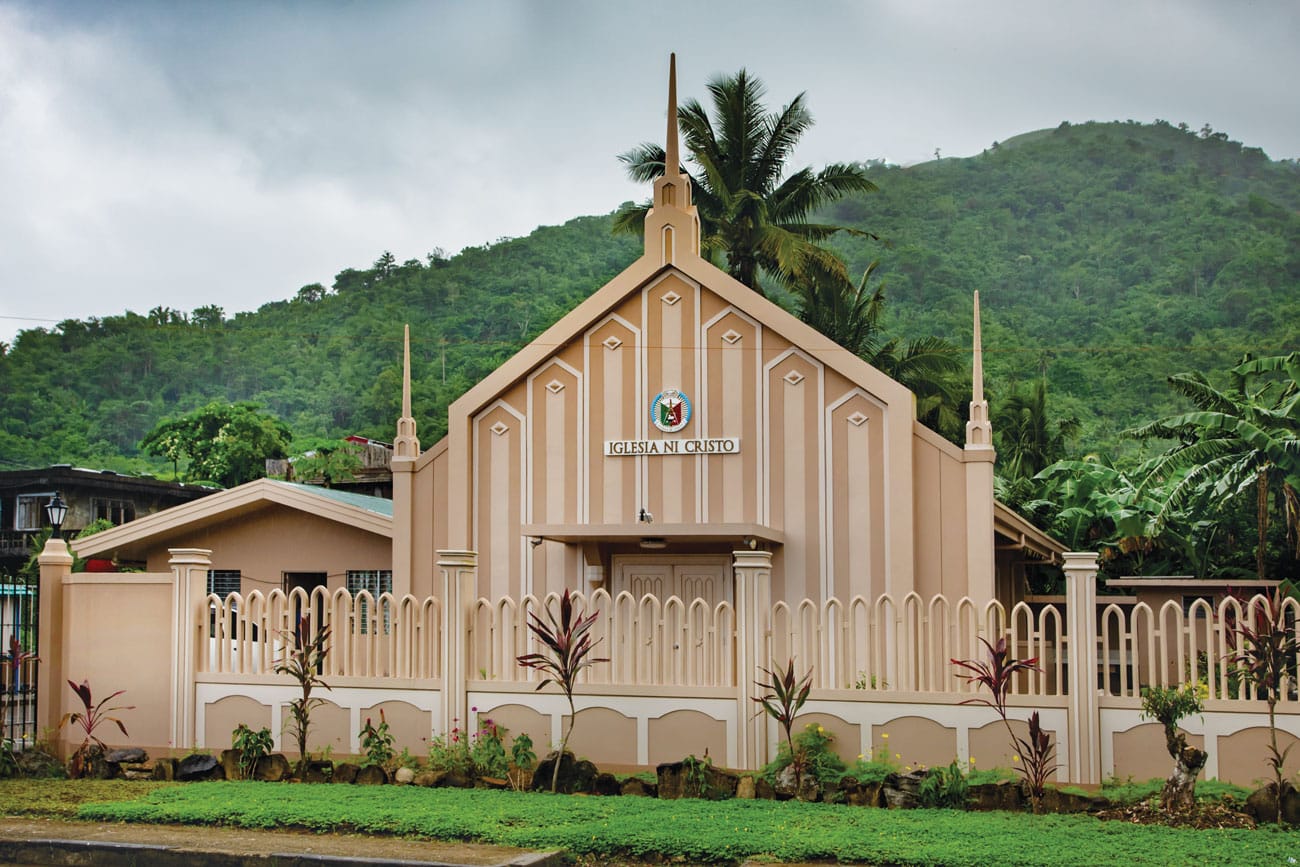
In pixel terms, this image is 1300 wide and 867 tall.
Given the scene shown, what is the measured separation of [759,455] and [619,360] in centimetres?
231

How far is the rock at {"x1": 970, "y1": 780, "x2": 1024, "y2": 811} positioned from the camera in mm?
Result: 11789

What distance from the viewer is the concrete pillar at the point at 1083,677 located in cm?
1275

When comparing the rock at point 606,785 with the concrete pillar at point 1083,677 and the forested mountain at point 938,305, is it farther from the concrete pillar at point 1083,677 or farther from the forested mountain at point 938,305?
the forested mountain at point 938,305

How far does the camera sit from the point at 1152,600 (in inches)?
818

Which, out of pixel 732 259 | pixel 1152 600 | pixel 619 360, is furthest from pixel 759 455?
pixel 732 259

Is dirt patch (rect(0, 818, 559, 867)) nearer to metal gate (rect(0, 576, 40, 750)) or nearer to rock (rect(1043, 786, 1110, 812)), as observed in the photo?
metal gate (rect(0, 576, 40, 750))

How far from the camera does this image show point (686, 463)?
1803cm

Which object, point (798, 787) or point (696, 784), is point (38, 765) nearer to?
point (696, 784)

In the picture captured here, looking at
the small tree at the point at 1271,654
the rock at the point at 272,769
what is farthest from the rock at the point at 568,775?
the small tree at the point at 1271,654

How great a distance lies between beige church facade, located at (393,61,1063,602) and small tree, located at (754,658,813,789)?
3.15 metres

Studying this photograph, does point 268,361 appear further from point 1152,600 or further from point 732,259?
point 1152,600

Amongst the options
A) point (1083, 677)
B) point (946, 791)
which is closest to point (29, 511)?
point (946, 791)

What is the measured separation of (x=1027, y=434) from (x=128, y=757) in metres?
30.8

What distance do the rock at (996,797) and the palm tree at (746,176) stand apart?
21017 mm
